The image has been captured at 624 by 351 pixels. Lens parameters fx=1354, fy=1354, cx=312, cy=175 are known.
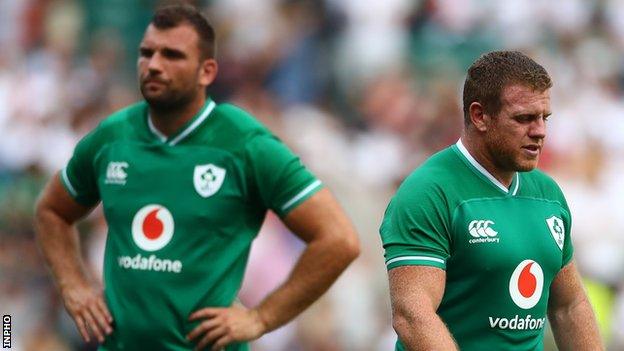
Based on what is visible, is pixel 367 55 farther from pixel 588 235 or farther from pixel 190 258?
pixel 190 258

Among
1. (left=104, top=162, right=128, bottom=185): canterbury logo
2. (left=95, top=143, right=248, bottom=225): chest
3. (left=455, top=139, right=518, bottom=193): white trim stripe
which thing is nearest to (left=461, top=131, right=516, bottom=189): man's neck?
(left=455, top=139, right=518, bottom=193): white trim stripe

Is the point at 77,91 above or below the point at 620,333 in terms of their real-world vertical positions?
above

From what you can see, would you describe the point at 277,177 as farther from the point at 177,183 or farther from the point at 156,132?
the point at 156,132

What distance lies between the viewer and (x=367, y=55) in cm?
1249

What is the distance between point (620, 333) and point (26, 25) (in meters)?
6.17

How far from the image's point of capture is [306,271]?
651 centimetres

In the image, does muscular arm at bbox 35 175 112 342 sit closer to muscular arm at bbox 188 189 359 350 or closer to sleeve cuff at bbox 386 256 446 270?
muscular arm at bbox 188 189 359 350

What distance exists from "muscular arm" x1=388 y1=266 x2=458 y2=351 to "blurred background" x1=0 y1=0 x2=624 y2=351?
5267 mm

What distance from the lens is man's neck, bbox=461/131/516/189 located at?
5.85 metres

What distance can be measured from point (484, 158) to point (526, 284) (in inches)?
22.5

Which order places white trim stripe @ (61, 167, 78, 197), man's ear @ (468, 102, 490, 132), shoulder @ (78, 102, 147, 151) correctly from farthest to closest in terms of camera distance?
white trim stripe @ (61, 167, 78, 197), shoulder @ (78, 102, 147, 151), man's ear @ (468, 102, 490, 132)

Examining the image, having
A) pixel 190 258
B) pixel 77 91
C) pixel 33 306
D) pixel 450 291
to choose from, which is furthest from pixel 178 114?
pixel 77 91

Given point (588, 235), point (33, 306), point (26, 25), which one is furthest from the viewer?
point (26, 25)

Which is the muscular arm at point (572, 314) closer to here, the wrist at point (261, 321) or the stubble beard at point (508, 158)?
the stubble beard at point (508, 158)
